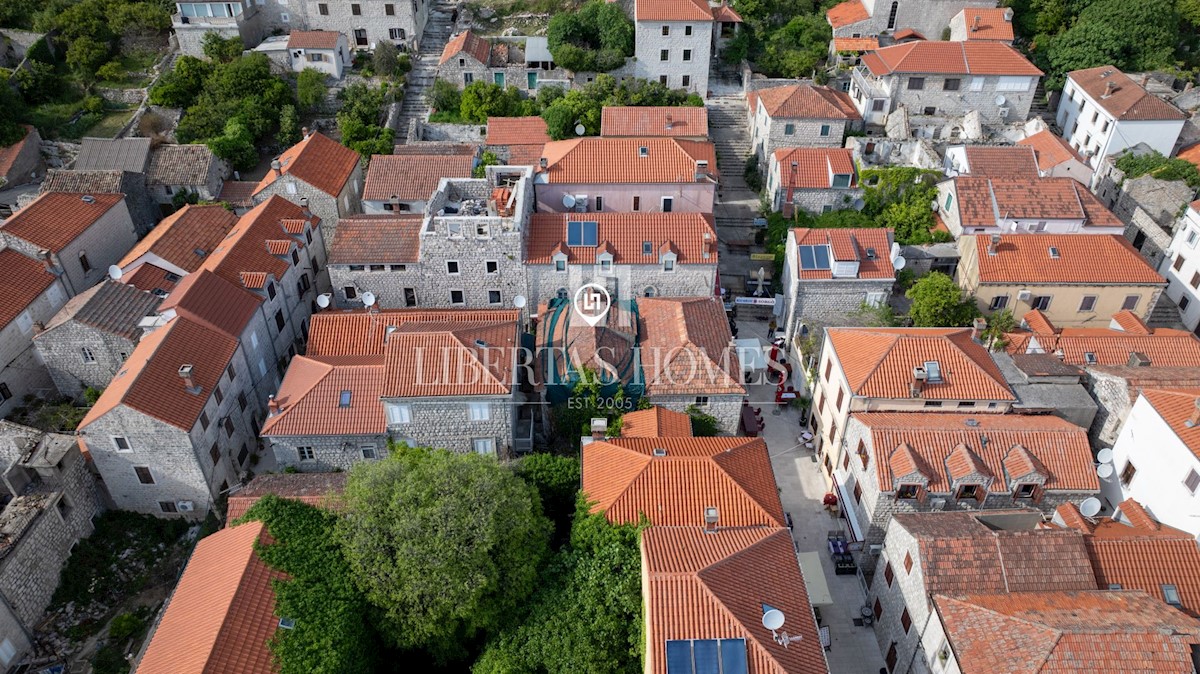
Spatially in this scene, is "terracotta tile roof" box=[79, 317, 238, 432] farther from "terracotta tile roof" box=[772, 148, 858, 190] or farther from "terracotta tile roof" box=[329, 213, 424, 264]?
"terracotta tile roof" box=[772, 148, 858, 190]

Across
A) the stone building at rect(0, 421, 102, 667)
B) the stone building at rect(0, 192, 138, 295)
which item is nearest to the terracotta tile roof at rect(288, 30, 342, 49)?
the stone building at rect(0, 192, 138, 295)

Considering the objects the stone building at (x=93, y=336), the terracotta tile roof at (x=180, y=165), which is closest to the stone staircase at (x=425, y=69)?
the terracotta tile roof at (x=180, y=165)

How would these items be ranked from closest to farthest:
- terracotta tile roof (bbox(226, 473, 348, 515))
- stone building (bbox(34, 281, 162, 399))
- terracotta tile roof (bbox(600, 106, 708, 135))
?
1. terracotta tile roof (bbox(226, 473, 348, 515))
2. stone building (bbox(34, 281, 162, 399))
3. terracotta tile roof (bbox(600, 106, 708, 135))

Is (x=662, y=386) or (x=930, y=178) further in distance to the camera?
(x=930, y=178)

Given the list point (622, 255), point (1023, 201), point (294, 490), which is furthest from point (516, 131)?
point (1023, 201)

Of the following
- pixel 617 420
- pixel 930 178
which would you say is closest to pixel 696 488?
pixel 617 420

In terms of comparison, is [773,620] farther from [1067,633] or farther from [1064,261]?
[1064,261]

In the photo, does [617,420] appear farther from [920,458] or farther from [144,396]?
[144,396]
